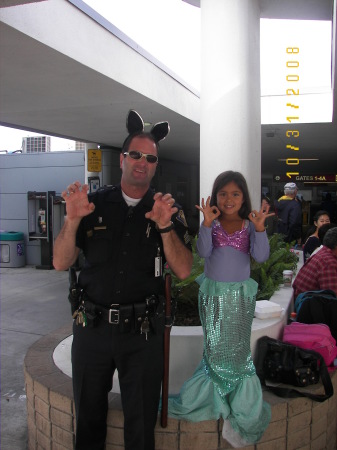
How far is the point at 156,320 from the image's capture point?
84.5 inches

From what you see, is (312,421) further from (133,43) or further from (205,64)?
(133,43)

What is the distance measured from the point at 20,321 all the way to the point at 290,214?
509cm

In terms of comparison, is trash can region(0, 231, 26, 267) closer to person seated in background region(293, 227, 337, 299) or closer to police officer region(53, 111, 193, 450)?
person seated in background region(293, 227, 337, 299)

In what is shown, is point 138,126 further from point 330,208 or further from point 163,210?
point 330,208

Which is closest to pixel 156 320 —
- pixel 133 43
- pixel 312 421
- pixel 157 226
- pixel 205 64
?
pixel 157 226

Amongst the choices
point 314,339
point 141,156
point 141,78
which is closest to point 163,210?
point 141,156

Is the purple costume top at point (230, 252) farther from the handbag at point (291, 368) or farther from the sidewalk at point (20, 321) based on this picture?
the sidewalk at point (20, 321)

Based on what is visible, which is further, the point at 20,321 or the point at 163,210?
the point at 20,321

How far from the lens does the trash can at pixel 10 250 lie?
1084cm

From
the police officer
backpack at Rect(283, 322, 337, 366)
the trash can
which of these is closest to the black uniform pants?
the police officer

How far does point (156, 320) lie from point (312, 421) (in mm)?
1391

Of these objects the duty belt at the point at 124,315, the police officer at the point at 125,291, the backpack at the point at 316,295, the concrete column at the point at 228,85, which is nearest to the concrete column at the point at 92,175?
the concrete column at the point at 228,85

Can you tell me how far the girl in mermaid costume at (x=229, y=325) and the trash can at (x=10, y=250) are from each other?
30.6 ft

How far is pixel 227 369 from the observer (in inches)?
95.6
